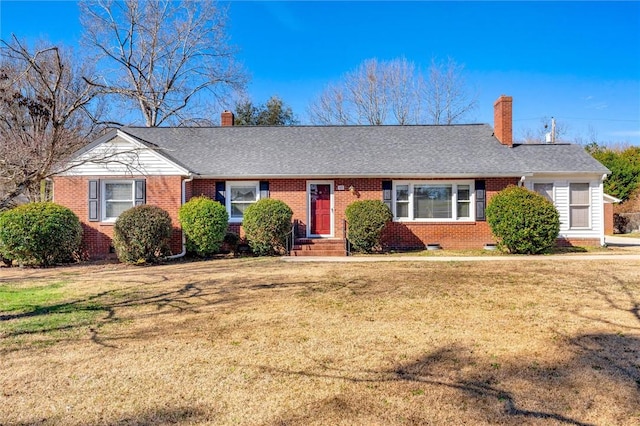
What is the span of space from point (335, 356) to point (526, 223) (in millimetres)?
10081

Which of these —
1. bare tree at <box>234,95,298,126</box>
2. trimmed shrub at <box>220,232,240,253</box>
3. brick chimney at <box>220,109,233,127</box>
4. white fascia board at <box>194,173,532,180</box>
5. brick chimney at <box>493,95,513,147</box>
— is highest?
bare tree at <box>234,95,298,126</box>

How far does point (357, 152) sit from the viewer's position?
16.1m

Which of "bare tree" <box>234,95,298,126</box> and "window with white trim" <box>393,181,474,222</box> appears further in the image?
"bare tree" <box>234,95,298,126</box>

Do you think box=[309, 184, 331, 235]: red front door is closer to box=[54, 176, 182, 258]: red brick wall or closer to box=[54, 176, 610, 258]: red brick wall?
box=[54, 176, 610, 258]: red brick wall

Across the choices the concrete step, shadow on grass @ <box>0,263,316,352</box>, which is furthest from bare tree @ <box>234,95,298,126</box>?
shadow on grass @ <box>0,263,316,352</box>

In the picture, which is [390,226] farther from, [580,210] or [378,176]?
[580,210]

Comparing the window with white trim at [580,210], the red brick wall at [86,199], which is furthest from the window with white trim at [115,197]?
the window with white trim at [580,210]

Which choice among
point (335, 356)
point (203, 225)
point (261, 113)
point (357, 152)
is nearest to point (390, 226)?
point (357, 152)

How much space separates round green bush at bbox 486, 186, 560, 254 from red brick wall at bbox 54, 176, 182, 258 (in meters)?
10.3

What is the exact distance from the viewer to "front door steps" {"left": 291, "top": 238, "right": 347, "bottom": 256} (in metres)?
13.7

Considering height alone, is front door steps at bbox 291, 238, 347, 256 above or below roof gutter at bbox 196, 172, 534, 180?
below

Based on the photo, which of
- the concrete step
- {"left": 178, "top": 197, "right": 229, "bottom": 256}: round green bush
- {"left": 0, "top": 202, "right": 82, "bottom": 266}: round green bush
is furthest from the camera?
the concrete step

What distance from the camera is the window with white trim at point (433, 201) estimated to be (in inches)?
590

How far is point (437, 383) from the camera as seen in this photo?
12.2 ft
